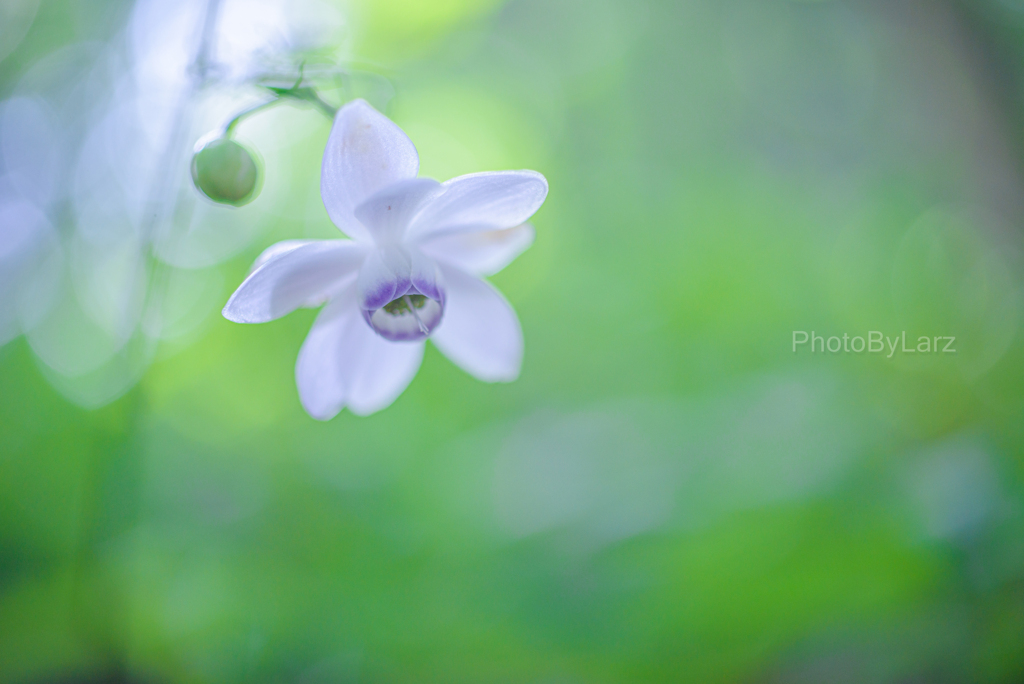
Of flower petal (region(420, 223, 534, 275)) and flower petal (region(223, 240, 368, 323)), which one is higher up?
flower petal (region(420, 223, 534, 275))

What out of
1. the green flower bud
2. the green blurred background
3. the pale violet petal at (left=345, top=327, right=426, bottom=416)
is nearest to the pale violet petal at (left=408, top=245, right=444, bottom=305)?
the pale violet petal at (left=345, top=327, right=426, bottom=416)

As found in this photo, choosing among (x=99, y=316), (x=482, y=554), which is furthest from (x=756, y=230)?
(x=99, y=316)

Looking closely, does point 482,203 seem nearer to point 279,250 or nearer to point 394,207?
point 394,207

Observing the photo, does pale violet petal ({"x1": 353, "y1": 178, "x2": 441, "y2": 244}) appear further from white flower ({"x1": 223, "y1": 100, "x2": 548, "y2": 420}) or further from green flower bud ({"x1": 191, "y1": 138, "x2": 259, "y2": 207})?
green flower bud ({"x1": 191, "y1": 138, "x2": 259, "y2": 207})

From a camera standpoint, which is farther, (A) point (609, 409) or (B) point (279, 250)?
(A) point (609, 409)

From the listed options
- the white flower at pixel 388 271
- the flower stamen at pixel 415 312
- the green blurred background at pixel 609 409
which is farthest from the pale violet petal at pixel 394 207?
the green blurred background at pixel 609 409

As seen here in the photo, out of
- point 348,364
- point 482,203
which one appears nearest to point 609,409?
point 348,364
